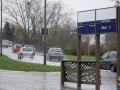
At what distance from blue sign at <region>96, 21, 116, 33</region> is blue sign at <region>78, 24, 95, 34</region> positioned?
0.35 m

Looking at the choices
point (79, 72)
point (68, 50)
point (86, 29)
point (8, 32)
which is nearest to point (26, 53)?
point (68, 50)

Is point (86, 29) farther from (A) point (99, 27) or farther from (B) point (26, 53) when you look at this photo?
(B) point (26, 53)

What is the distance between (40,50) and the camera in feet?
260

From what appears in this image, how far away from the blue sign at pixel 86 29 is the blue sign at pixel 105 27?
0.35m

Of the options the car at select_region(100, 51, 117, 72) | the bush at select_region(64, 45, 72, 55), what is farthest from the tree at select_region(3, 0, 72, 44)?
the car at select_region(100, 51, 117, 72)

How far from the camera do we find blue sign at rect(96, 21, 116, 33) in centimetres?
1493

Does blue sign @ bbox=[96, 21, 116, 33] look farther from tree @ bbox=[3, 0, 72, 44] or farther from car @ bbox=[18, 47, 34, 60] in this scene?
tree @ bbox=[3, 0, 72, 44]

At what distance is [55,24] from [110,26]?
7561 cm

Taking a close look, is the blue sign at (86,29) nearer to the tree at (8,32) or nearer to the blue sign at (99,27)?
the blue sign at (99,27)

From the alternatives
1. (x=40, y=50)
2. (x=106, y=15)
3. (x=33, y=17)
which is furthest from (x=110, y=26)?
(x=33, y=17)

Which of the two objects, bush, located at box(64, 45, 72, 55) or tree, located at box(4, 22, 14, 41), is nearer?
bush, located at box(64, 45, 72, 55)

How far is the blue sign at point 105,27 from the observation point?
14.9 meters

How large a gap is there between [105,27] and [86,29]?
134 cm

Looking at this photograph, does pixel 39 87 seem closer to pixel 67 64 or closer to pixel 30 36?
pixel 67 64
